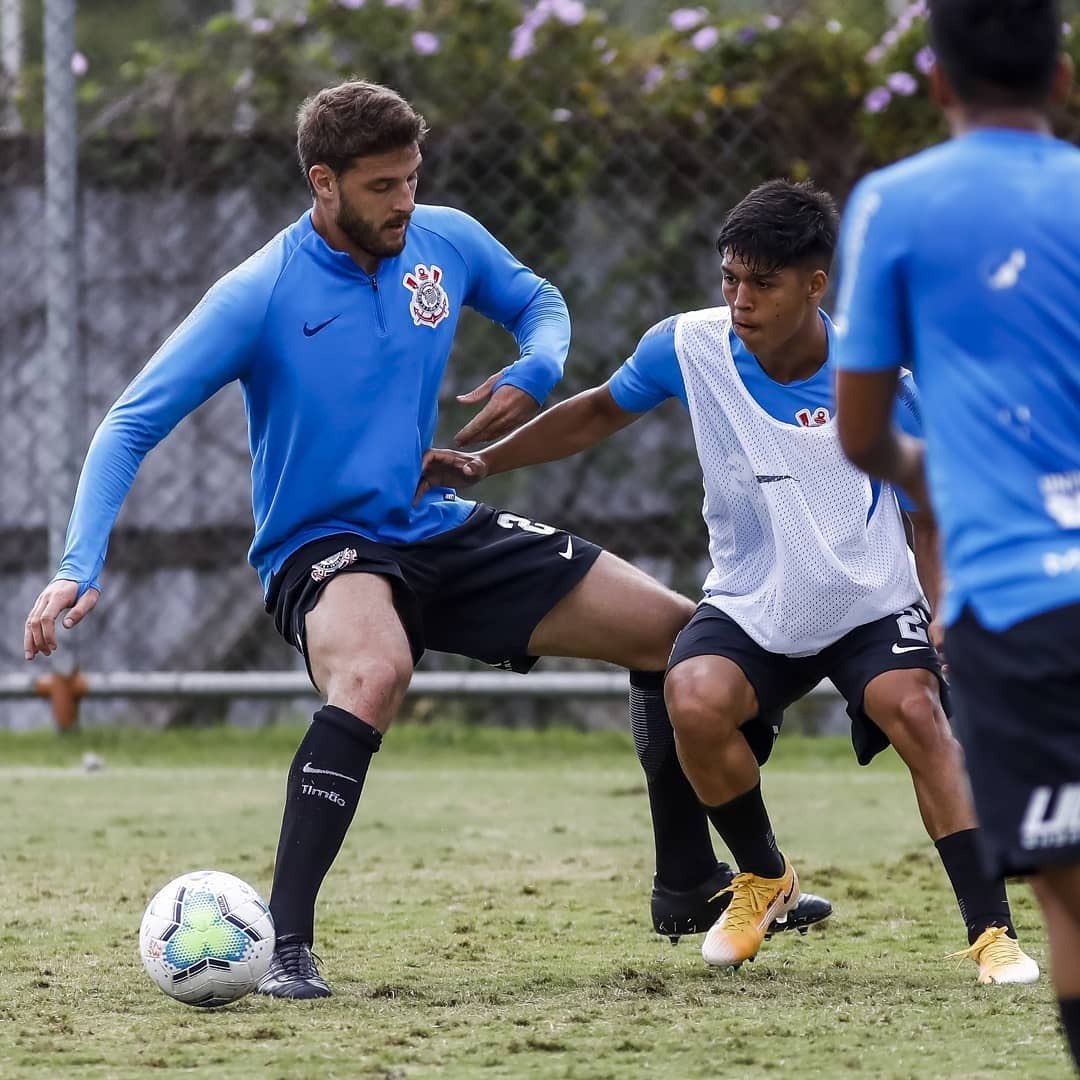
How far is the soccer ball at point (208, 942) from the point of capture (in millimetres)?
3648

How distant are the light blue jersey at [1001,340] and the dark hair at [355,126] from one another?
1903mm

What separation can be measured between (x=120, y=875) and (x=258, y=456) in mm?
1525

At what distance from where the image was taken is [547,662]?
28.6ft

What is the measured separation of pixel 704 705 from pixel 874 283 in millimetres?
1704

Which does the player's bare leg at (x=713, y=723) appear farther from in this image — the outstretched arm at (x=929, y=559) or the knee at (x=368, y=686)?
the knee at (x=368, y=686)

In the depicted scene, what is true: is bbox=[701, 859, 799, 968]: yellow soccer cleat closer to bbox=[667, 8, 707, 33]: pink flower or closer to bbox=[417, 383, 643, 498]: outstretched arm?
bbox=[417, 383, 643, 498]: outstretched arm

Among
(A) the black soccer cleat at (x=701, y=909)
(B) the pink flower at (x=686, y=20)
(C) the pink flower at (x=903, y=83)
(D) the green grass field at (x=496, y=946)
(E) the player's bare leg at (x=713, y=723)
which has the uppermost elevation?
(B) the pink flower at (x=686, y=20)

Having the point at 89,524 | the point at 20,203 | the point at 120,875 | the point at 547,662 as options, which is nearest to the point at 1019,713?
the point at 89,524

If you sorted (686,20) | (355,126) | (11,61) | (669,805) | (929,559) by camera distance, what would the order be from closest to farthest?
(929,559) < (355,126) < (669,805) < (686,20) < (11,61)

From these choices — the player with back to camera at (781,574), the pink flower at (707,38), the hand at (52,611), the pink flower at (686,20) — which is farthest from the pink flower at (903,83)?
the hand at (52,611)

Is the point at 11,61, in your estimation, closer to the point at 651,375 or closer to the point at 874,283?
the point at 651,375

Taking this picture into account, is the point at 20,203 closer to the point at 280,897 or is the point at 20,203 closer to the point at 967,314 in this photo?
the point at 280,897

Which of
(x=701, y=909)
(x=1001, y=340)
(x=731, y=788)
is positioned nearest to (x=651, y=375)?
(x=731, y=788)

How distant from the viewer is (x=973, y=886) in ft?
12.7
